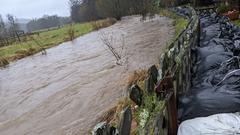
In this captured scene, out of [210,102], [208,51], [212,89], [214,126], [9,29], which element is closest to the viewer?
[214,126]

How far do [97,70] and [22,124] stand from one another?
5.24 m

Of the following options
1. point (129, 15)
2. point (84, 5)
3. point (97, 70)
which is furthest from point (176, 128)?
point (84, 5)

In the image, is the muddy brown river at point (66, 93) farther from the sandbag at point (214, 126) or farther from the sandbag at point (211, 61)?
the sandbag at point (214, 126)

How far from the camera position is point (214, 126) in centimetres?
362

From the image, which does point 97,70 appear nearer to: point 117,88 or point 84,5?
point 117,88

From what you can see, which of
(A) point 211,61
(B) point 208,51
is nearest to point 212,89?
(A) point 211,61

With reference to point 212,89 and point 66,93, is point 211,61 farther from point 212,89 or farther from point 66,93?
point 66,93

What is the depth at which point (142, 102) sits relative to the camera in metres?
3.81

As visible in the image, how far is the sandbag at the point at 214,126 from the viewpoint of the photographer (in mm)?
3512

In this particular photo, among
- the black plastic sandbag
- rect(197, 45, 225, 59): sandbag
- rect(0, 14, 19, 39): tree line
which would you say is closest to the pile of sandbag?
the black plastic sandbag

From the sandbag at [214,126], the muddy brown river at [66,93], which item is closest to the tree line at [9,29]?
the muddy brown river at [66,93]

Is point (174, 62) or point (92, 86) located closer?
point (174, 62)

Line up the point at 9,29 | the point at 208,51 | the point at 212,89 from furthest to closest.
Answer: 1. the point at 9,29
2. the point at 208,51
3. the point at 212,89

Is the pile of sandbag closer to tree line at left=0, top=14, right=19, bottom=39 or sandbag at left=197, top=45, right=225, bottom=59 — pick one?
sandbag at left=197, top=45, right=225, bottom=59
